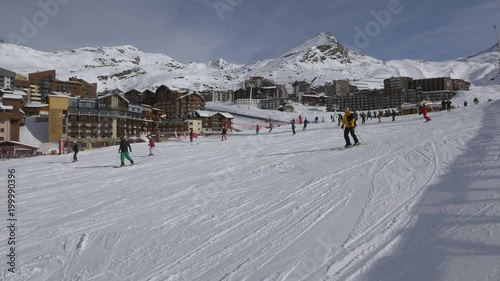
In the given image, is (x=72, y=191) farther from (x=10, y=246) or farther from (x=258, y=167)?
(x=258, y=167)

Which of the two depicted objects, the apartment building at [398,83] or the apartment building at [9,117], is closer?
the apartment building at [9,117]

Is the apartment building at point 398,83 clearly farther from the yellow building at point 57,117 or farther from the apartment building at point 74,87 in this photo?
the yellow building at point 57,117

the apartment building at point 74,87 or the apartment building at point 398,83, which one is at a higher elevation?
the apartment building at point 398,83

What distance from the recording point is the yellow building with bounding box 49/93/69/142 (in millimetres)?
48062

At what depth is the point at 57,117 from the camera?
48312 mm

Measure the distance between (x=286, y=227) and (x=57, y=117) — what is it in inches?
2057

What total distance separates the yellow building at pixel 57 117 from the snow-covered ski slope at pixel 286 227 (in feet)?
151

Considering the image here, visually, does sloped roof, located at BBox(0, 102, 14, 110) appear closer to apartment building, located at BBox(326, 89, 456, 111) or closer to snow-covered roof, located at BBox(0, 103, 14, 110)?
snow-covered roof, located at BBox(0, 103, 14, 110)

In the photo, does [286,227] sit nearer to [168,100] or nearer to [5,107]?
[5,107]

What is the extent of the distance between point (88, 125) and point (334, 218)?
52.8m

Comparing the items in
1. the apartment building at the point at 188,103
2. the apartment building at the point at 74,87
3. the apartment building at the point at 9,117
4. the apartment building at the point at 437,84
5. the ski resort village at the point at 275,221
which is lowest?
the ski resort village at the point at 275,221

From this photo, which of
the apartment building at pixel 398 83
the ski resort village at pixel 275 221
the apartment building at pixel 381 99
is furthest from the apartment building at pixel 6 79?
the apartment building at pixel 398 83

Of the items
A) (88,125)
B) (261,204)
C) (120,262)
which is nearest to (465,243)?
(261,204)

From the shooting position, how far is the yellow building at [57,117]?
4806cm
